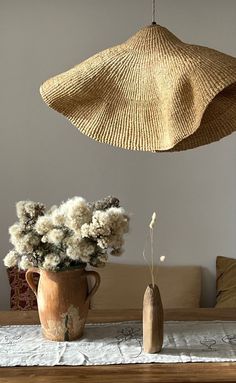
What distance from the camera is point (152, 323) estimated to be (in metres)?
1.64

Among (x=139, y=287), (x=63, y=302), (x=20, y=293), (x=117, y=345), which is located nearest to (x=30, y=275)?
(x=63, y=302)

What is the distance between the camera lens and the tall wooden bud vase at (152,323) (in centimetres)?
164

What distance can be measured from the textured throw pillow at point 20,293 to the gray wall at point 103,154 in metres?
0.17

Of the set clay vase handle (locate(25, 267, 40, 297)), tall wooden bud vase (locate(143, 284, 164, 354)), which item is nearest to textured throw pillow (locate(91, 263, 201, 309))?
clay vase handle (locate(25, 267, 40, 297))

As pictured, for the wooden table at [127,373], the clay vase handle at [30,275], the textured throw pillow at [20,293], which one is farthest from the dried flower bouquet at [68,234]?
the textured throw pillow at [20,293]

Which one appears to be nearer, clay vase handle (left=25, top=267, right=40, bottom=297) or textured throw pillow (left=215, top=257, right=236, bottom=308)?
clay vase handle (left=25, top=267, right=40, bottom=297)

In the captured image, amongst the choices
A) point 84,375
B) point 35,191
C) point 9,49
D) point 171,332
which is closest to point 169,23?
point 9,49

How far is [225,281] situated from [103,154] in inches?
32.7

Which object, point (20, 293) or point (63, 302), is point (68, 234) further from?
point (20, 293)

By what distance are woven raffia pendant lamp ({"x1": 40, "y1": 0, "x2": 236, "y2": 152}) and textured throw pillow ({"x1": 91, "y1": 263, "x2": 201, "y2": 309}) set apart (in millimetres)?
1581

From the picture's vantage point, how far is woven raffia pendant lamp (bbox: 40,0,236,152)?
117 centimetres

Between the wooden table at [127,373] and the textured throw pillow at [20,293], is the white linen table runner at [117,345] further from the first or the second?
the textured throw pillow at [20,293]

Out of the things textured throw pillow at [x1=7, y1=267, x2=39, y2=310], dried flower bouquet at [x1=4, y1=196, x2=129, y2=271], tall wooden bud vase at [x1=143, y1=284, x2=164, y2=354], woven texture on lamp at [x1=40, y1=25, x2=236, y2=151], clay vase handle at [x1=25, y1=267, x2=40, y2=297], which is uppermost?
woven texture on lamp at [x1=40, y1=25, x2=236, y2=151]

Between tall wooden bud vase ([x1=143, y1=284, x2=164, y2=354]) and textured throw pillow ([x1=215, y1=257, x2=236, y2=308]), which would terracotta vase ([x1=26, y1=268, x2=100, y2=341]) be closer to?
tall wooden bud vase ([x1=143, y1=284, x2=164, y2=354])
